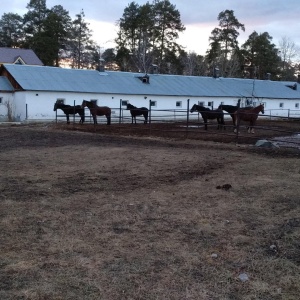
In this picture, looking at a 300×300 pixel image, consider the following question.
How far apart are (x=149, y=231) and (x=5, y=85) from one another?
90.7 feet

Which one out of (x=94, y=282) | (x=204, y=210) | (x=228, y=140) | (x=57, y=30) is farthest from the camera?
(x=57, y=30)

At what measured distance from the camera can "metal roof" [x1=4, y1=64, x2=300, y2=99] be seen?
29016 millimetres

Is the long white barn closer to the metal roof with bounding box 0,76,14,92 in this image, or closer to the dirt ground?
the metal roof with bounding box 0,76,14,92

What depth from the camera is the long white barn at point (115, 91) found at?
2772 cm

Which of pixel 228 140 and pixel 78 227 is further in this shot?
pixel 228 140

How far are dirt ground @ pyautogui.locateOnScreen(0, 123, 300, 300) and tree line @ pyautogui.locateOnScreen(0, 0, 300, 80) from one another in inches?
1756

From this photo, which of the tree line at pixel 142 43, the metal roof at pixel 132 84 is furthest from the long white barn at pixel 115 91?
the tree line at pixel 142 43

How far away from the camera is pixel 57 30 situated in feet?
181

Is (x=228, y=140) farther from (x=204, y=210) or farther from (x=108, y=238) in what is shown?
(x=108, y=238)

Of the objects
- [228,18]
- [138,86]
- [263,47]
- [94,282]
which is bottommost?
[94,282]

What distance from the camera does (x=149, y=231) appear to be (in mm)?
4547

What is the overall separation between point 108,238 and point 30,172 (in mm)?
4214

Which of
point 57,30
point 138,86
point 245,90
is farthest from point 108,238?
point 57,30

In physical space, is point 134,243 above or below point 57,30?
below
